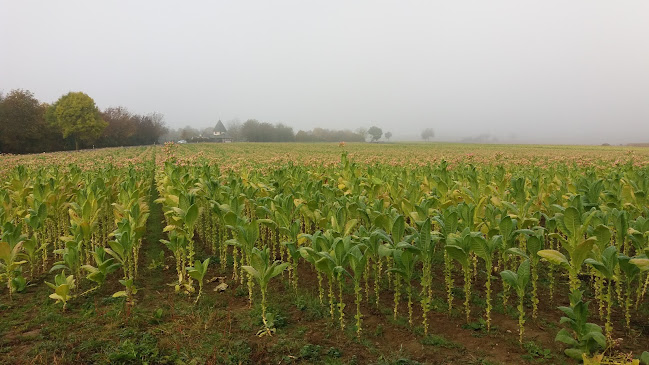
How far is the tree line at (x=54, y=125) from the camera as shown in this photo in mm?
58906

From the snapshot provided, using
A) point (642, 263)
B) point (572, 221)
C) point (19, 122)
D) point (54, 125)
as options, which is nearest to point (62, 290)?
point (572, 221)

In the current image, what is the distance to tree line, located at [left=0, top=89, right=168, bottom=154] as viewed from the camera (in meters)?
58.9

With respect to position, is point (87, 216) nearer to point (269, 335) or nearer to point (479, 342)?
point (269, 335)

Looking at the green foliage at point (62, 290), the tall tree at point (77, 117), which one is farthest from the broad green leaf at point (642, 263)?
the tall tree at point (77, 117)

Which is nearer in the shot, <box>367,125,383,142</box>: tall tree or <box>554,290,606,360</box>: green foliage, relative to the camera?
<box>554,290,606,360</box>: green foliage

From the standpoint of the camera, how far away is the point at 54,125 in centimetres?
7344

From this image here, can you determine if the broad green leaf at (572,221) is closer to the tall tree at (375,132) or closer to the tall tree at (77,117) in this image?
the tall tree at (77,117)

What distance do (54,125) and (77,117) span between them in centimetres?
659

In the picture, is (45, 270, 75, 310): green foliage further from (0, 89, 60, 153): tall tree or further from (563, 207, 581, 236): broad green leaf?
(0, 89, 60, 153): tall tree

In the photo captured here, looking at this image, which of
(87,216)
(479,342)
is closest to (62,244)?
(87,216)

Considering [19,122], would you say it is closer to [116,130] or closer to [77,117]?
[77,117]

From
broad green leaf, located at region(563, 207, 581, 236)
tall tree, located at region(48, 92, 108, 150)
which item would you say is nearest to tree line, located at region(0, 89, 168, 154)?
tall tree, located at region(48, 92, 108, 150)

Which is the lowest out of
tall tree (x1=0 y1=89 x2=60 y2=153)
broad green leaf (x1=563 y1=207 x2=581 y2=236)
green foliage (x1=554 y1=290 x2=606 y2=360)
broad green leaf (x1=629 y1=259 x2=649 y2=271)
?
green foliage (x1=554 y1=290 x2=606 y2=360)

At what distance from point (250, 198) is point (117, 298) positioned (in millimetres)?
3077
